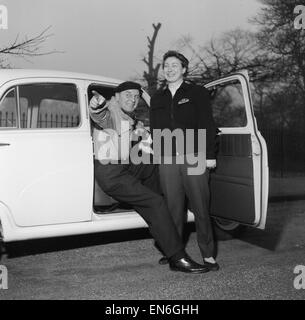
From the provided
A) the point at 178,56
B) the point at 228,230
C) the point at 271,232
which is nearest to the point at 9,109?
the point at 178,56

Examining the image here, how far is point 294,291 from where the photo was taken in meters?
4.15

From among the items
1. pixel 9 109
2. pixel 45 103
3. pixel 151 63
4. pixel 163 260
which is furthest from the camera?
pixel 151 63

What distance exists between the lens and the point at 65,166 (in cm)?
493

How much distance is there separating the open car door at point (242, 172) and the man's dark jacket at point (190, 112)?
48 cm

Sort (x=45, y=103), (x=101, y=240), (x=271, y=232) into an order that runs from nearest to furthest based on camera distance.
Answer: (x=45, y=103), (x=101, y=240), (x=271, y=232)

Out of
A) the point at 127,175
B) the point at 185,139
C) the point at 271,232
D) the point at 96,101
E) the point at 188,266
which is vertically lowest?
the point at 271,232

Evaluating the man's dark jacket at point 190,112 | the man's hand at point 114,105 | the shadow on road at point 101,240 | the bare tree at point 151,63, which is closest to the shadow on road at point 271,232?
the shadow on road at point 101,240

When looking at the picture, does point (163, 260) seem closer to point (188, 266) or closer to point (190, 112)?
point (188, 266)

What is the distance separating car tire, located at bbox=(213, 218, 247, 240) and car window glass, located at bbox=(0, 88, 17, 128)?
107 inches

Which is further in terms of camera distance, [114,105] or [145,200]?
[114,105]

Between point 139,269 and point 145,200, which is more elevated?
point 145,200

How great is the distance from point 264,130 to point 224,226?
14530 mm

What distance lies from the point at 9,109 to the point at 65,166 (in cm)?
75

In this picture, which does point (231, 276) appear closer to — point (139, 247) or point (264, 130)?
point (139, 247)
